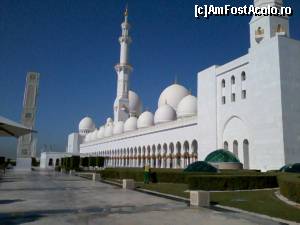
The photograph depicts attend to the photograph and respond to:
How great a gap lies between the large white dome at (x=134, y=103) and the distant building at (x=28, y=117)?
26.2 m

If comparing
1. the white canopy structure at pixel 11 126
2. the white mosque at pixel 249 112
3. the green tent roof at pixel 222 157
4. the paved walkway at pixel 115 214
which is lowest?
the paved walkway at pixel 115 214

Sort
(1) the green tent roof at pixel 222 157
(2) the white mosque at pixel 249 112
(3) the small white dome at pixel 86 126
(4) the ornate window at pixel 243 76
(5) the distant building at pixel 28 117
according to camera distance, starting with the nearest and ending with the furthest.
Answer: (2) the white mosque at pixel 249 112
(1) the green tent roof at pixel 222 157
(4) the ornate window at pixel 243 76
(5) the distant building at pixel 28 117
(3) the small white dome at pixel 86 126

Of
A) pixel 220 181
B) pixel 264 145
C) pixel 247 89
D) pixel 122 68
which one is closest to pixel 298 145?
pixel 264 145

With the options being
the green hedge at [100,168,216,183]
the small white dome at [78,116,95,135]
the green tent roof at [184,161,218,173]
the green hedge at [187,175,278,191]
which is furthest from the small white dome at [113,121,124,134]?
the green hedge at [187,175,278,191]

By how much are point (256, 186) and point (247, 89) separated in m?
16.3

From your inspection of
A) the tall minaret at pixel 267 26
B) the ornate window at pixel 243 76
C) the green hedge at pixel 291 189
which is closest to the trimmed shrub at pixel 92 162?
the ornate window at pixel 243 76

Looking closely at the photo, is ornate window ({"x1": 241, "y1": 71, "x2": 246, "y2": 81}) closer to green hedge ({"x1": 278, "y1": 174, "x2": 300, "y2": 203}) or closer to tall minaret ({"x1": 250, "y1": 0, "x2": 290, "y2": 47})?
tall minaret ({"x1": 250, "y1": 0, "x2": 290, "y2": 47})

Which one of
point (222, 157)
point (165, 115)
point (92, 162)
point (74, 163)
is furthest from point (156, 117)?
point (222, 157)

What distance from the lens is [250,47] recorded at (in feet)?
102

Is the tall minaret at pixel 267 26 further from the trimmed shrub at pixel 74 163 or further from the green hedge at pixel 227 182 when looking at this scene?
the trimmed shrub at pixel 74 163

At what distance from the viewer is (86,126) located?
303 ft

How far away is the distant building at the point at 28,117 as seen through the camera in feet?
146

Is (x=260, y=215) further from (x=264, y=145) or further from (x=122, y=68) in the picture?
(x=122, y=68)

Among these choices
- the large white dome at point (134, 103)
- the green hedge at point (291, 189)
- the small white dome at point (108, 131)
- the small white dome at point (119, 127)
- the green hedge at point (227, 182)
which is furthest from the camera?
the small white dome at point (108, 131)
